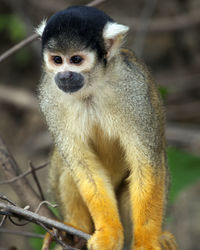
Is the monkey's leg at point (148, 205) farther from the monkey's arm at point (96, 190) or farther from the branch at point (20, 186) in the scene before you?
the branch at point (20, 186)

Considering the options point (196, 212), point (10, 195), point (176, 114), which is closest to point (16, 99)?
point (10, 195)

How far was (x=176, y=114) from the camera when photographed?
911 cm

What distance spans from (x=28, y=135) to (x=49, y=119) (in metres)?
5.08

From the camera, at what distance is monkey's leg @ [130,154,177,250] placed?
3.91 metres

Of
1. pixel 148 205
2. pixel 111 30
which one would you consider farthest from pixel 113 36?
pixel 148 205

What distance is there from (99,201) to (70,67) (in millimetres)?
1211

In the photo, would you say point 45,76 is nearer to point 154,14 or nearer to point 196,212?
point 196,212

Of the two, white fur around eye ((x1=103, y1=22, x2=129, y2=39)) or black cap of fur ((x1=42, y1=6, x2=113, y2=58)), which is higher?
black cap of fur ((x1=42, y1=6, x2=113, y2=58))

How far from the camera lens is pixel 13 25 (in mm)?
8961

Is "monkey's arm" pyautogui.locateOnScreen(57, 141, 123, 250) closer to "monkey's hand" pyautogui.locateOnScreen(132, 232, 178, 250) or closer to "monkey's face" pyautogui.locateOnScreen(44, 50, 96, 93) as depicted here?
"monkey's hand" pyautogui.locateOnScreen(132, 232, 178, 250)

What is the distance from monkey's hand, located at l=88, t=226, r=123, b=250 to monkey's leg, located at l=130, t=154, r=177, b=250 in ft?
0.52

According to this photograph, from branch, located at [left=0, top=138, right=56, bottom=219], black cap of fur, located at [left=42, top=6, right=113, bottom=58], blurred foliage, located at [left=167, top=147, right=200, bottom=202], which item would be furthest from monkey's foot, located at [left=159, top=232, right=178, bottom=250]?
black cap of fur, located at [left=42, top=6, right=113, bottom=58]

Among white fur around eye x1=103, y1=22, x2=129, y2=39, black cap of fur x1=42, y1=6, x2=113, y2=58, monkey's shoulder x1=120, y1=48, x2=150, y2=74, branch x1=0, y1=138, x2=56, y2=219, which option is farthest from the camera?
monkey's shoulder x1=120, y1=48, x2=150, y2=74

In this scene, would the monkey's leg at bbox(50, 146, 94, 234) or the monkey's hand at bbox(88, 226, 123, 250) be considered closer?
the monkey's hand at bbox(88, 226, 123, 250)
